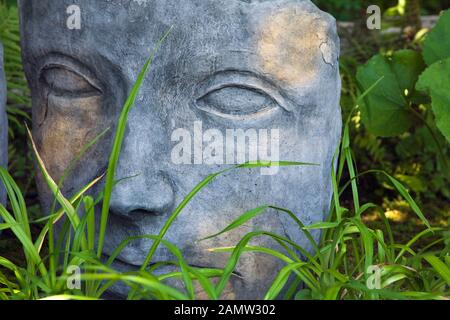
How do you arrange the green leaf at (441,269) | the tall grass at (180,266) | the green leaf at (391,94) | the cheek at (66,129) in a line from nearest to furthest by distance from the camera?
the tall grass at (180,266) < the green leaf at (441,269) < the cheek at (66,129) < the green leaf at (391,94)

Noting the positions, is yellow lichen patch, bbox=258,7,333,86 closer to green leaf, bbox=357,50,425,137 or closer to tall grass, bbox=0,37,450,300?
tall grass, bbox=0,37,450,300

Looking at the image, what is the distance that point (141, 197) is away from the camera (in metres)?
2.75

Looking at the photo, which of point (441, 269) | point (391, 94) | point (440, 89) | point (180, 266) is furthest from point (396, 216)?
point (180, 266)

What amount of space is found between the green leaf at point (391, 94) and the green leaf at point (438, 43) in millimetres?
156

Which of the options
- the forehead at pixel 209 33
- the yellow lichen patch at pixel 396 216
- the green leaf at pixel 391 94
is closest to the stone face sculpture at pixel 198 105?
the forehead at pixel 209 33

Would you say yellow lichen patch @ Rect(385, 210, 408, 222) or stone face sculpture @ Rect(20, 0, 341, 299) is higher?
stone face sculpture @ Rect(20, 0, 341, 299)

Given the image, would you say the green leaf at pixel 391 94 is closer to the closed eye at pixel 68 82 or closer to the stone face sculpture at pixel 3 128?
the closed eye at pixel 68 82

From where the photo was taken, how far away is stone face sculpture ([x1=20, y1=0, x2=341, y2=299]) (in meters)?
2.79

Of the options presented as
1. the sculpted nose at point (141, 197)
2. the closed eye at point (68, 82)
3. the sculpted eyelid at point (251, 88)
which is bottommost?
the sculpted nose at point (141, 197)

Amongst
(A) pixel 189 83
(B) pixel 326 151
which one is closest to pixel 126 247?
(A) pixel 189 83

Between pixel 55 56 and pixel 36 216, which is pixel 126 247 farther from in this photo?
pixel 36 216

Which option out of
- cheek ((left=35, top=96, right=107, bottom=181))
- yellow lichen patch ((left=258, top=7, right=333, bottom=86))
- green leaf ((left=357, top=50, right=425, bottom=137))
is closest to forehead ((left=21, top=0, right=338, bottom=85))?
yellow lichen patch ((left=258, top=7, right=333, bottom=86))

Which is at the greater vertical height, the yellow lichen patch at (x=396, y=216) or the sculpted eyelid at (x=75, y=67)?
the sculpted eyelid at (x=75, y=67)

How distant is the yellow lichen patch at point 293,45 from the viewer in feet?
9.23
